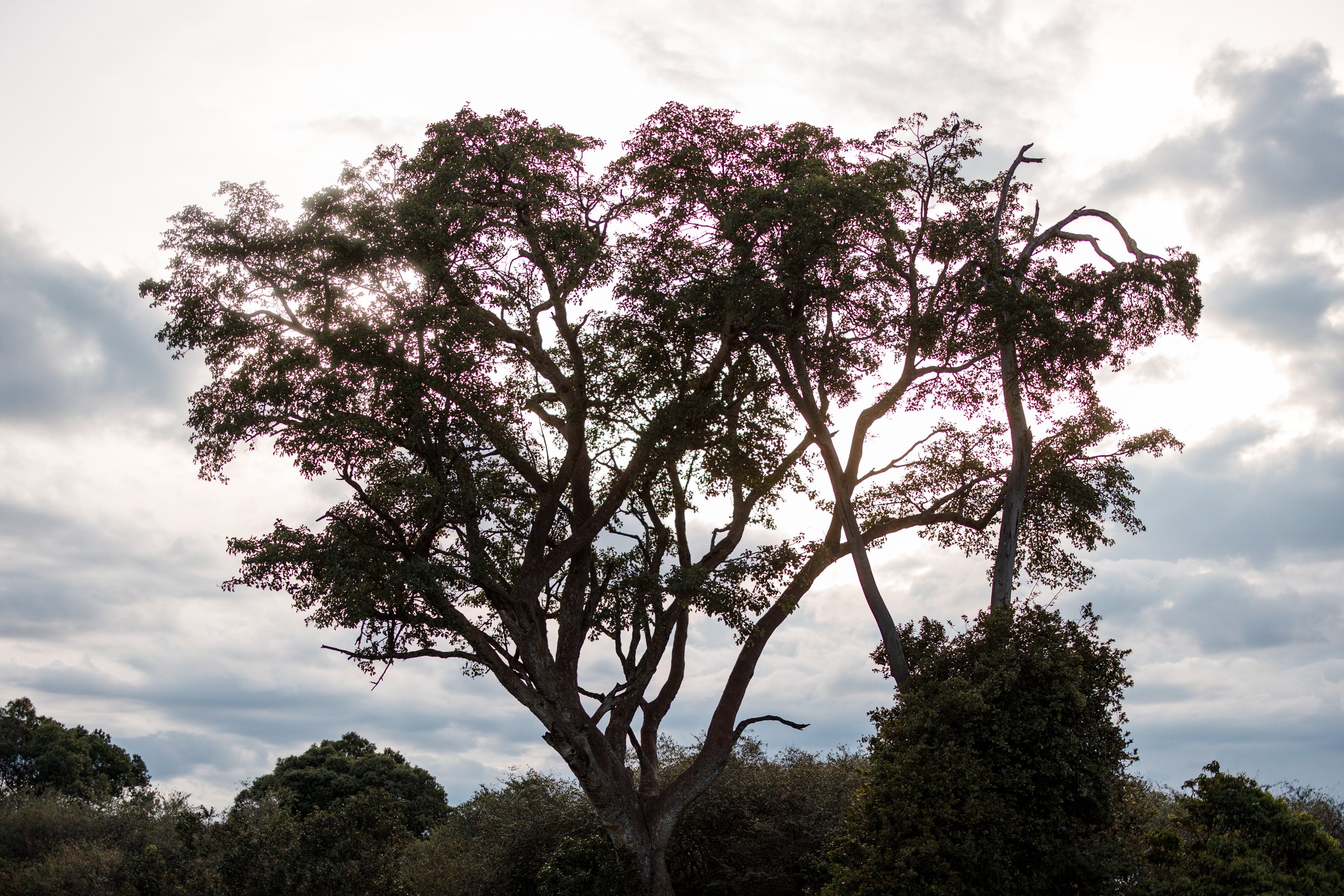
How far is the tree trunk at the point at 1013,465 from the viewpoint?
19906 mm

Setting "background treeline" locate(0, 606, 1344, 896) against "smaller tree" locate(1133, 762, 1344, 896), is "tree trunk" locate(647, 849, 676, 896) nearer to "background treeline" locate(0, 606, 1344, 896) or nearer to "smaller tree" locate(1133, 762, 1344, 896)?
"background treeline" locate(0, 606, 1344, 896)

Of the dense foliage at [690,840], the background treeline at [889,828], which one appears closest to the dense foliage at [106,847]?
the background treeline at [889,828]

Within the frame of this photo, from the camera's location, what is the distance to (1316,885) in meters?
14.7

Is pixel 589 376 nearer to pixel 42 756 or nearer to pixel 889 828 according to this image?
pixel 889 828

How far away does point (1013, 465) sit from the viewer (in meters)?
20.6

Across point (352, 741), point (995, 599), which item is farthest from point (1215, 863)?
point (352, 741)

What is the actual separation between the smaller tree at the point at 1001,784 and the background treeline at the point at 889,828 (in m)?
0.03

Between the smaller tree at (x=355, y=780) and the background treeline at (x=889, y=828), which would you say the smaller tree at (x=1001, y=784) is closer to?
the background treeline at (x=889, y=828)

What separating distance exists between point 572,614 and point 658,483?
3793 millimetres

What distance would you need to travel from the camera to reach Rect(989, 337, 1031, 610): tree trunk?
19.9 meters

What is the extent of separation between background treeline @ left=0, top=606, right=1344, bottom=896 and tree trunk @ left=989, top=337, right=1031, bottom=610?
2.01 metres

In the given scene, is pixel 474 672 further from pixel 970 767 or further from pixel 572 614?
pixel 970 767

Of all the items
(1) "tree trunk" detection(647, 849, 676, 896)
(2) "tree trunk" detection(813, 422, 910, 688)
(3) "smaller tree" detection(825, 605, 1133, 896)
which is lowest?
(1) "tree trunk" detection(647, 849, 676, 896)

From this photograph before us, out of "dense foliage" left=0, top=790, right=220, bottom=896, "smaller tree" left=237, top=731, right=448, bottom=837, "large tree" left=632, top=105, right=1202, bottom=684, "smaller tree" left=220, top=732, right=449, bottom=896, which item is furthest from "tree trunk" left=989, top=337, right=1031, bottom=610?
"smaller tree" left=237, top=731, right=448, bottom=837
